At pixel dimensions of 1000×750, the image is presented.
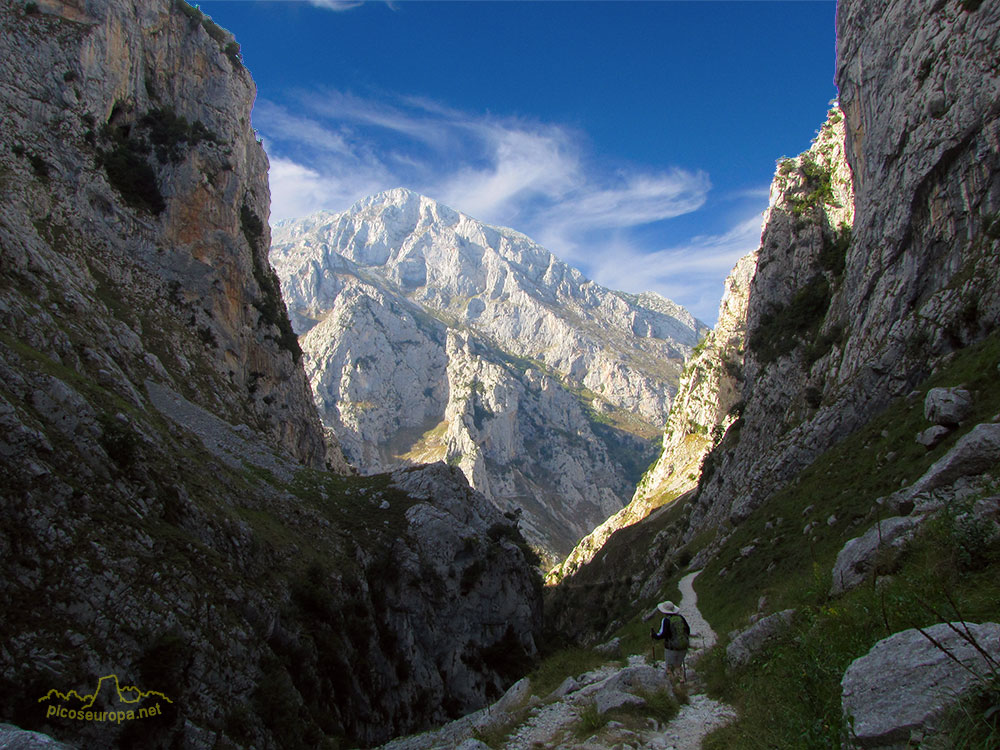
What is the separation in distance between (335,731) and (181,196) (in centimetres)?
5164

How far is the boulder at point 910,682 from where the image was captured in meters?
4.43

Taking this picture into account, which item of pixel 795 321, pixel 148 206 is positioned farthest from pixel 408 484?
pixel 795 321

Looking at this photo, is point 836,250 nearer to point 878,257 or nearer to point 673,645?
point 878,257

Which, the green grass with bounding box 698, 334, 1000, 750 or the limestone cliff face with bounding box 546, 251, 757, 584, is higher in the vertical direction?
the limestone cliff face with bounding box 546, 251, 757, 584

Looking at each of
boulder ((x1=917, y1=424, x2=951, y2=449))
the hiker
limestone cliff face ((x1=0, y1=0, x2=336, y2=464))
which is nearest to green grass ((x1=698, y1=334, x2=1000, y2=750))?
boulder ((x1=917, y1=424, x2=951, y2=449))

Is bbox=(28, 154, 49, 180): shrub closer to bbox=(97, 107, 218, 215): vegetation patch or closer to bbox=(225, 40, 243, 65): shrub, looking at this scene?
bbox=(97, 107, 218, 215): vegetation patch

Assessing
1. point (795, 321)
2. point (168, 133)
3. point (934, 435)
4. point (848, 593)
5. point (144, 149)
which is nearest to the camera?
point (848, 593)

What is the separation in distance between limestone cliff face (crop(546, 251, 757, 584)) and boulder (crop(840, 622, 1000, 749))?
10115 centimetres

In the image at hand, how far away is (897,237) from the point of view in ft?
123

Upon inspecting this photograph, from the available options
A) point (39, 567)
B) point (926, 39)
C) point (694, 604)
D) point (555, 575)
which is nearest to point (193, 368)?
point (39, 567)

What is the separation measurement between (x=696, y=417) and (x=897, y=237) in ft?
320

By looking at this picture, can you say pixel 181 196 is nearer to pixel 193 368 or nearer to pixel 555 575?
pixel 193 368

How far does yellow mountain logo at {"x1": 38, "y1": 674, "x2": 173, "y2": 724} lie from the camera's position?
12170mm

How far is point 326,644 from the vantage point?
24.5 metres
